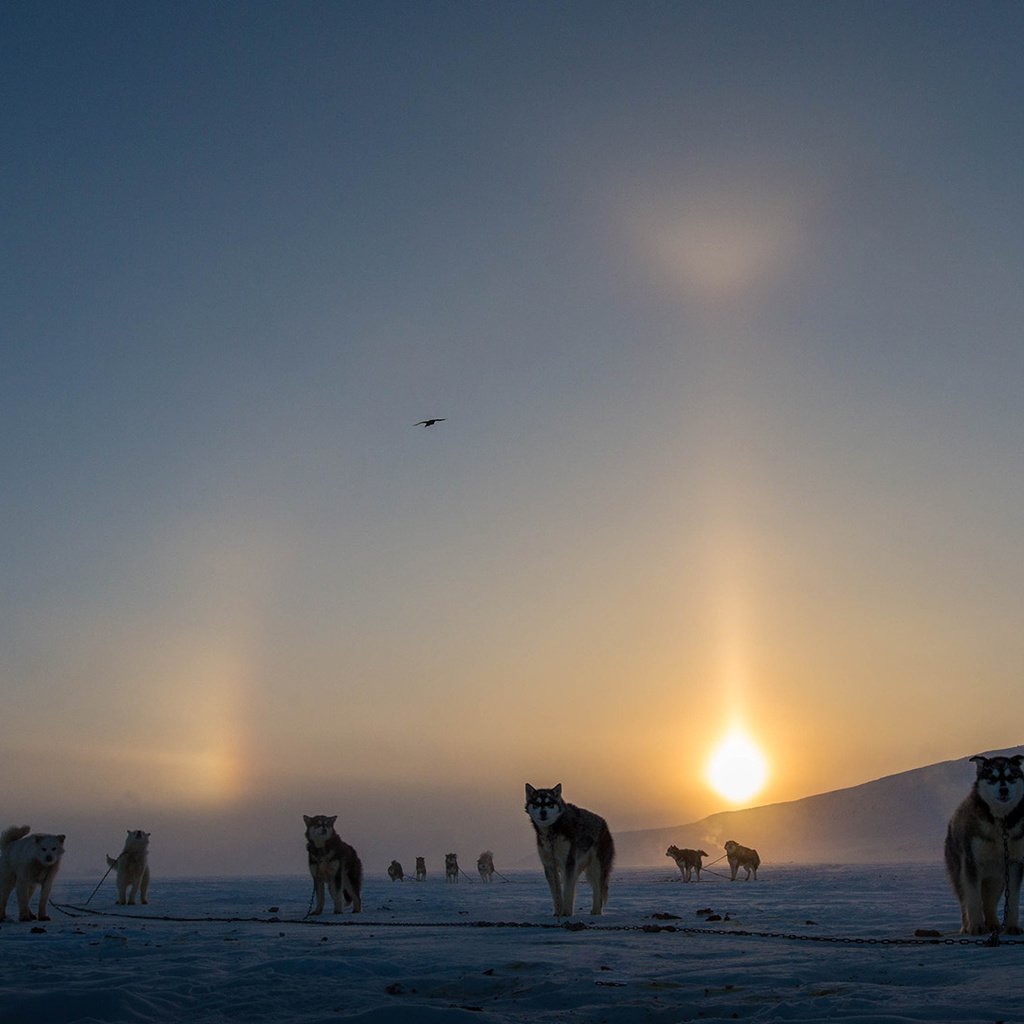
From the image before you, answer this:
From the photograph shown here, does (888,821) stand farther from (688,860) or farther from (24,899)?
(24,899)

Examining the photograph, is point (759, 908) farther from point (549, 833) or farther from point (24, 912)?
point (24, 912)

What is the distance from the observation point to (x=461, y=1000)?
8.63m

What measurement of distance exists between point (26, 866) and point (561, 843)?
427 inches

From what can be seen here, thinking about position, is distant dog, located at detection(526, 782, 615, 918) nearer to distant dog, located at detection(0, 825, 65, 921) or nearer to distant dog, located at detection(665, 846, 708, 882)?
distant dog, located at detection(0, 825, 65, 921)

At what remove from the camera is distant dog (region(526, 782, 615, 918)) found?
1764 centimetres

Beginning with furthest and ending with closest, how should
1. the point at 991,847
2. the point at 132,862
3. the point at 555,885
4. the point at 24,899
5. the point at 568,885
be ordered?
the point at 132,862 → the point at 24,899 → the point at 555,885 → the point at 568,885 → the point at 991,847

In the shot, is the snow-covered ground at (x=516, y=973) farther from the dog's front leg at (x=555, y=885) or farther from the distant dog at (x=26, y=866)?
the distant dog at (x=26, y=866)

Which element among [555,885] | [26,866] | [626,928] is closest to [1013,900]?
[626,928]

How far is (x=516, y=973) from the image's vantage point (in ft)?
31.7

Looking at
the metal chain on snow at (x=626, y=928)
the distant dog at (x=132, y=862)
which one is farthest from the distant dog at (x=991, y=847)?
the distant dog at (x=132, y=862)

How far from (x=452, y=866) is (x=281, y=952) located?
131ft

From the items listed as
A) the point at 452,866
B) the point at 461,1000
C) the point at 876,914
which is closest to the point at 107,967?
the point at 461,1000

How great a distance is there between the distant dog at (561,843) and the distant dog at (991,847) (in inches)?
272

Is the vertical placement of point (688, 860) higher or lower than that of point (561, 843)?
lower
